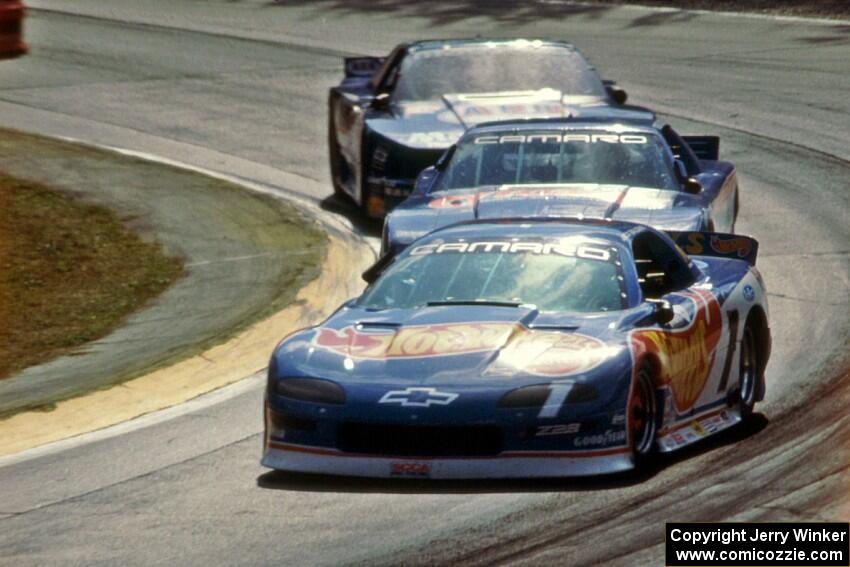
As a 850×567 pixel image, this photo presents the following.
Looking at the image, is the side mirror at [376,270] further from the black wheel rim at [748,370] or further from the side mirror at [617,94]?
the side mirror at [617,94]

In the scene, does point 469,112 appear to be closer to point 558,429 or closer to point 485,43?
point 485,43

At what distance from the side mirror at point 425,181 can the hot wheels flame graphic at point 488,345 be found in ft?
16.9

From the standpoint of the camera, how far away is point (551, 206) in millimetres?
12969

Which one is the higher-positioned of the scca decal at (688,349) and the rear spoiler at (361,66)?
the scca decal at (688,349)

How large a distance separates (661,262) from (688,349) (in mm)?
1001

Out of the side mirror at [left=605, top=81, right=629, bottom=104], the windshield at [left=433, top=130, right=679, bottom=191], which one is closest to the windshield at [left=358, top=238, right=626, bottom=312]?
the windshield at [left=433, top=130, right=679, bottom=191]

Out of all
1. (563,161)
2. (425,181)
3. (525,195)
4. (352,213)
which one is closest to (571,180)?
(563,161)

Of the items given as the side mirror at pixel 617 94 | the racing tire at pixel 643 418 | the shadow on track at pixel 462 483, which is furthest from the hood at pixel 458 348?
the side mirror at pixel 617 94

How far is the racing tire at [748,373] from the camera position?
10094mm

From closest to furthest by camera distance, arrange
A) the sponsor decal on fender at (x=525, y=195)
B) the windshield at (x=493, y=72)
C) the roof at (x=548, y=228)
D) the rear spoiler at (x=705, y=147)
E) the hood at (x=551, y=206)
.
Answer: the roof at (x=548, y=228) → the hood at (x=551, y=206) → the sponsor decal on fender at (x=525, y=195) → the rear spoiler at (x=705, y=147) → the windshield at (x=493, y=72)

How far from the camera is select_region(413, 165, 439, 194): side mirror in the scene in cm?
1416

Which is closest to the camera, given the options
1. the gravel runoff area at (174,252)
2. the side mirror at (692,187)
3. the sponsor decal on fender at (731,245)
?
the sponsor decal on fender at (731,245)

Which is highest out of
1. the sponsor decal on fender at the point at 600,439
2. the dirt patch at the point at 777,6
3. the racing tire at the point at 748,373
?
the sponsor decal on fender at the point at 600,439

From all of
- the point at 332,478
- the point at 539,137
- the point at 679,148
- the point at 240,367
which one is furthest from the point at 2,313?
the point at 332,478
